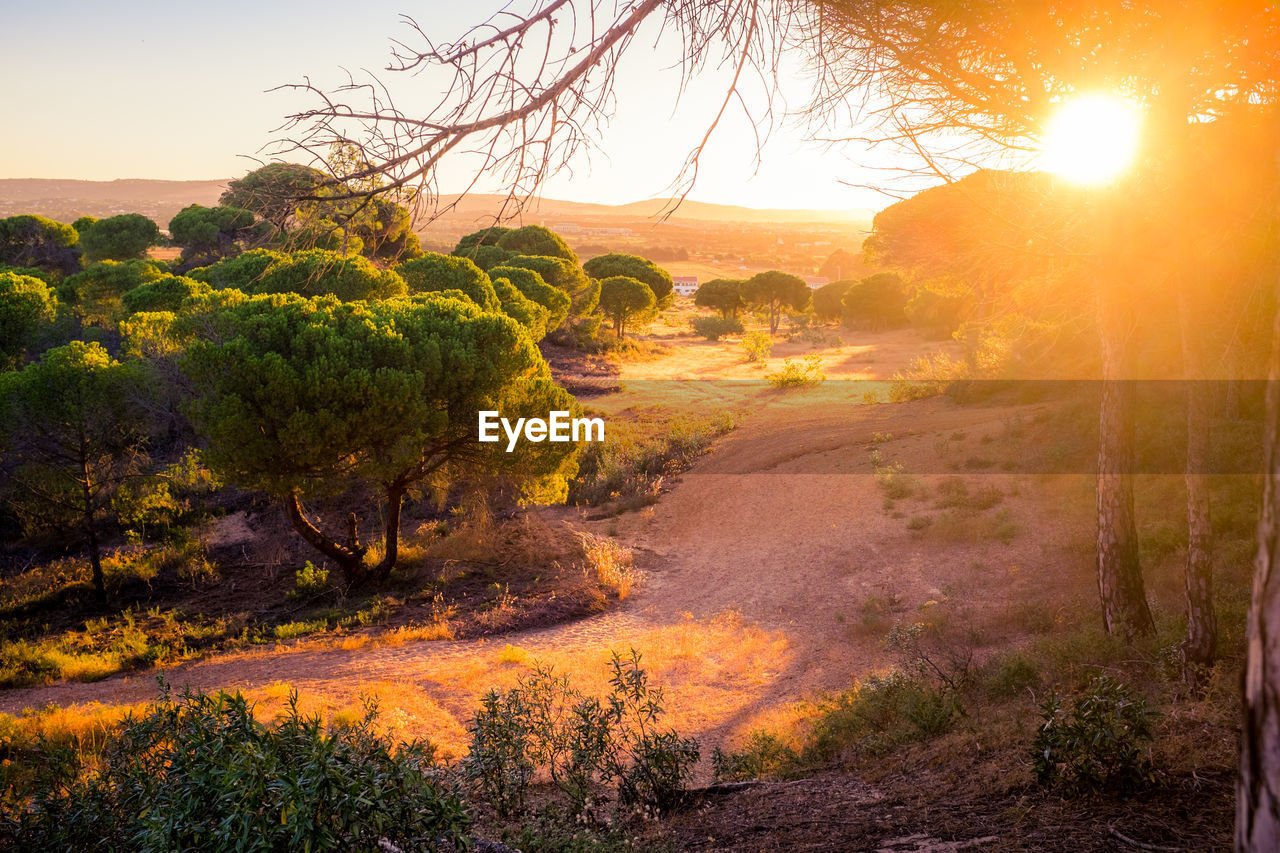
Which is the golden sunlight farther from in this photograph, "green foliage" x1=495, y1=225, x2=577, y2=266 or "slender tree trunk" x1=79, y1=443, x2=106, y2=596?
"green foliage" x1=495, y1=225, x2=577, y2=266

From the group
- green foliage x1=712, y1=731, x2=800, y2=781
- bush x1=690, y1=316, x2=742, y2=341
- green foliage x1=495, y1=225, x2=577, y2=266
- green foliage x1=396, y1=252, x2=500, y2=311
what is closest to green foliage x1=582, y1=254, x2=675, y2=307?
bush x1=690, y1=316, x2=742, y2=341

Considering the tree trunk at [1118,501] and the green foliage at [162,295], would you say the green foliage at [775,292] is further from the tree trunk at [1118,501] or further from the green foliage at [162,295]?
the tree trunk at [1118,501]

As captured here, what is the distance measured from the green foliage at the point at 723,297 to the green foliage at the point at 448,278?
32.7 meters

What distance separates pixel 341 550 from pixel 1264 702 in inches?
554

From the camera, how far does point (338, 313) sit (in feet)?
42.3

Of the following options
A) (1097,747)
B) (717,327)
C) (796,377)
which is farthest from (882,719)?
(717,327)

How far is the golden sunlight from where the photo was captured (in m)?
5.30

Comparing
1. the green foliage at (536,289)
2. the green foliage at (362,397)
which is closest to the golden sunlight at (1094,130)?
the green foliage at (362,397)

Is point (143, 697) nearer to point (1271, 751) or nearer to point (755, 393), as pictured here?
point (1271, 751)

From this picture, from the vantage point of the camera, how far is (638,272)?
1905 inches

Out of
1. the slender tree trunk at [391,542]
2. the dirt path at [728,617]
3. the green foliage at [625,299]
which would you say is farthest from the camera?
the green foliage at [625,299]

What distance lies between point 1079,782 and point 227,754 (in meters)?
3.99

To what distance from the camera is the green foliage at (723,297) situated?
182ft

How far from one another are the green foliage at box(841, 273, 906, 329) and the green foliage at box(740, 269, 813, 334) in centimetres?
397
